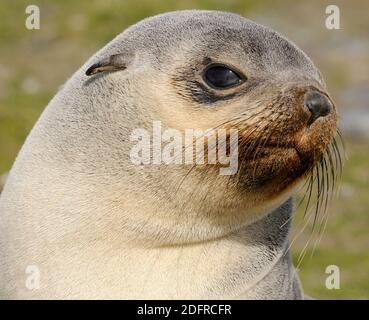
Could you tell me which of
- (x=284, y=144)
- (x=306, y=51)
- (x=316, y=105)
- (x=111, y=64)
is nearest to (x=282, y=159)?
(x=284, y=144)

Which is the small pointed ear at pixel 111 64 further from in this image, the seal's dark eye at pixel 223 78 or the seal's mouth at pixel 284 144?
the seal's mouth at pixel 284 144

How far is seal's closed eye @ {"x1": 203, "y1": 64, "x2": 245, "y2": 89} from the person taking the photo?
4.96 m

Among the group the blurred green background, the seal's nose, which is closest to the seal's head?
the seal's nose

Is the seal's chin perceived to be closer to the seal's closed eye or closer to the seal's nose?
the seal's nose

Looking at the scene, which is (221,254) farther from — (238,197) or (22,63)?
(22,63)

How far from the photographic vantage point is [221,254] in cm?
517

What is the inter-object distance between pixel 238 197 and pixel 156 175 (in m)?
0.46

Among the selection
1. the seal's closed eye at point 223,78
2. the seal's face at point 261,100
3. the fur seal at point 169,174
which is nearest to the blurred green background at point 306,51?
the fur seal at point 169,174

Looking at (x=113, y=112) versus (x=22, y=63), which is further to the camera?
(x=22, y=63)

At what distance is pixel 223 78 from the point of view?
496cm

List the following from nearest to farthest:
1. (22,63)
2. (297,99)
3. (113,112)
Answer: (297,99)
(113,112)
(22,63)

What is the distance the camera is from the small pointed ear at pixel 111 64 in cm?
520
